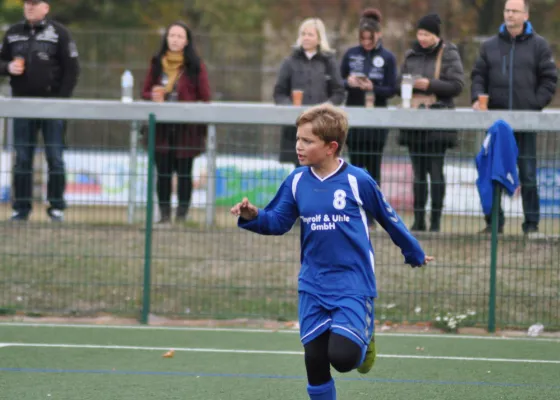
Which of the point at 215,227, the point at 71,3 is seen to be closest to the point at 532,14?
the point at 71,3

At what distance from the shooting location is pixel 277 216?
6.44 meters

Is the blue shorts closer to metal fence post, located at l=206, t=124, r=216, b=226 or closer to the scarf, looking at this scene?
metal fence post, located at l=206, t=124, r=216, b=226

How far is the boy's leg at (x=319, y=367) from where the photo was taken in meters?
6.20

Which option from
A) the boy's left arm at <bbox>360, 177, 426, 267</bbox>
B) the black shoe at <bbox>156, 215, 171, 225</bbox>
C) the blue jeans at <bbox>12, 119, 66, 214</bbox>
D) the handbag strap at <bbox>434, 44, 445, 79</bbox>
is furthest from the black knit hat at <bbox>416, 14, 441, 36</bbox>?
the boy's left arm at <bbox>360, 177, 426, 267</bbox>

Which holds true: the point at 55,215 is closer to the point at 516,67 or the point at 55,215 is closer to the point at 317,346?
the point at 516,67

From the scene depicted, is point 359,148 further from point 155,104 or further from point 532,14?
point 532,14

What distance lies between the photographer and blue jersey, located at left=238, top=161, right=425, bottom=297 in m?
6.23

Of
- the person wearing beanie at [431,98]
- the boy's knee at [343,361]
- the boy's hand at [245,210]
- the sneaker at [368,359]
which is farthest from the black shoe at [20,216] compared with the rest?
the boy's knee at [343,361]

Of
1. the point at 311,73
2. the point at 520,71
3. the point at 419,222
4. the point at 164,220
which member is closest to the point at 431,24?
the point at 520,71

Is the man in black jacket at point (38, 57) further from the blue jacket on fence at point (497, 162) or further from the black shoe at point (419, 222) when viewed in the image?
the blue jacket on fence at point (497, 162)

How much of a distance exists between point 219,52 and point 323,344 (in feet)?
43.6

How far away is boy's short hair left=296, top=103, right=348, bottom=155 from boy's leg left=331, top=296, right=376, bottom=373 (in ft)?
2.80

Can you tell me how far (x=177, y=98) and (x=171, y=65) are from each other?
0.36 meters

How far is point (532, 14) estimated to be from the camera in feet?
82.2
